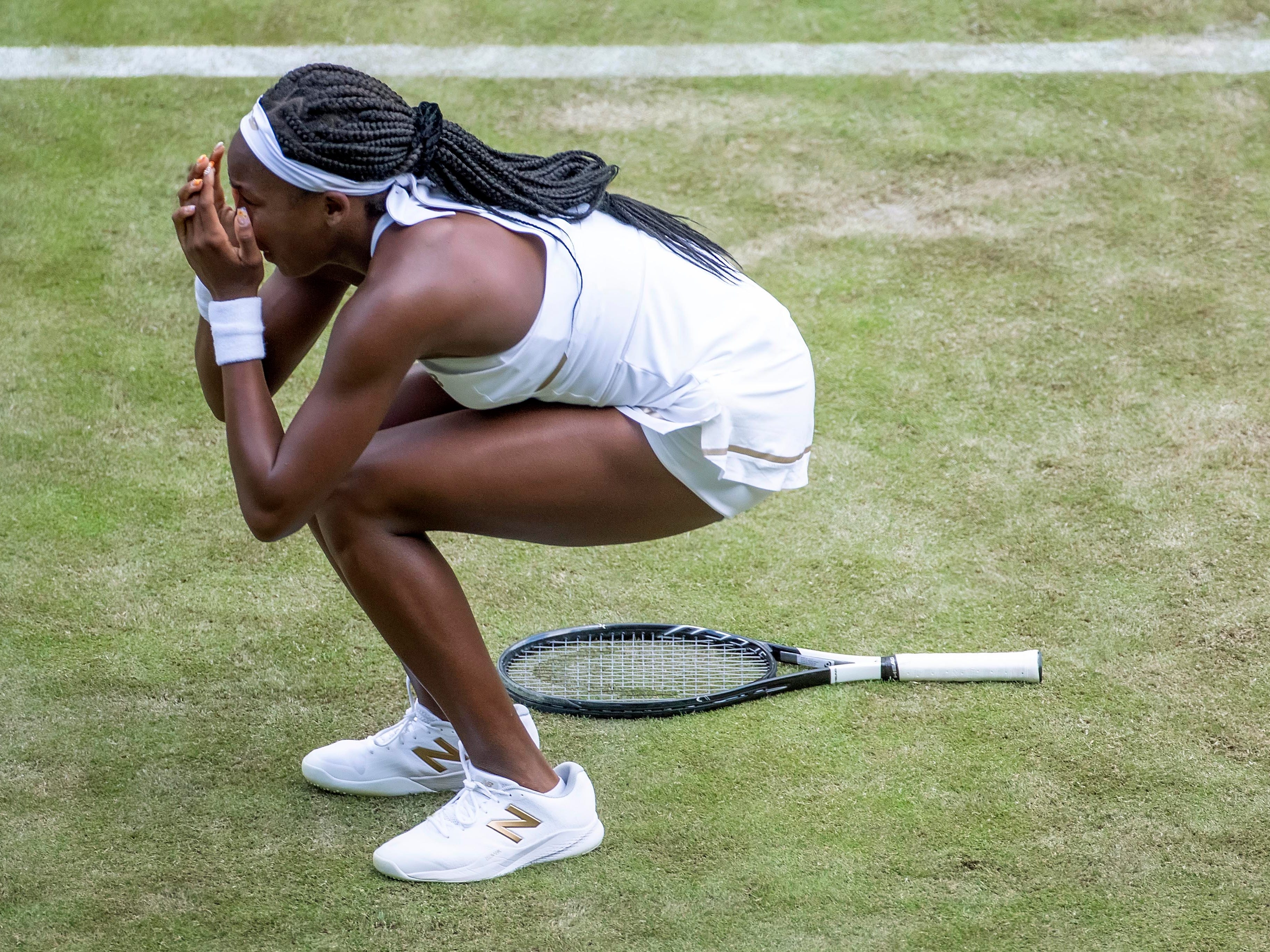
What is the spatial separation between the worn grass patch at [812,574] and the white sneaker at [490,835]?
4cm

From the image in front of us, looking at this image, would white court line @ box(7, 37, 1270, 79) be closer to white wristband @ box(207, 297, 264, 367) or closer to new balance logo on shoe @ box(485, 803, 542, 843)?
white wristband @ box(207, 297, 264, 367)

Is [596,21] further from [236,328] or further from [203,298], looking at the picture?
[236,328]

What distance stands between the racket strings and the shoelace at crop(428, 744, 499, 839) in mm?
484

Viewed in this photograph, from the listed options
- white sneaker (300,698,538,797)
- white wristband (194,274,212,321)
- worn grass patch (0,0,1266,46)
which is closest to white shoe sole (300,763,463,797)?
Result: white sneaker (300,698,538,797)

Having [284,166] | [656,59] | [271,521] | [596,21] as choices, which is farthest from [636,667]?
[596,21]

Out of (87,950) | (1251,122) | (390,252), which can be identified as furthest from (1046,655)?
(1251,122)

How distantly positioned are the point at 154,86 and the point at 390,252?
400cm

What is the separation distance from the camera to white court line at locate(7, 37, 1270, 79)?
5949mm

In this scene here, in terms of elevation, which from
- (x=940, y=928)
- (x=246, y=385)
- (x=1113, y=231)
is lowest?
(x=940, y=928)

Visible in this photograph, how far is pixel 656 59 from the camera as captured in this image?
20.0ft

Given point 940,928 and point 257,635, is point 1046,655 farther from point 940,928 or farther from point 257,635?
point 257,635

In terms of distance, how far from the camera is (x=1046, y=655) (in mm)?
3277

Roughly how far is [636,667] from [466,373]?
3.43 feet

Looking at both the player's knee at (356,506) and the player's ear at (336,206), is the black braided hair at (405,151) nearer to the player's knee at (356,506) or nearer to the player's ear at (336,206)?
the player's ear at (336,206)
